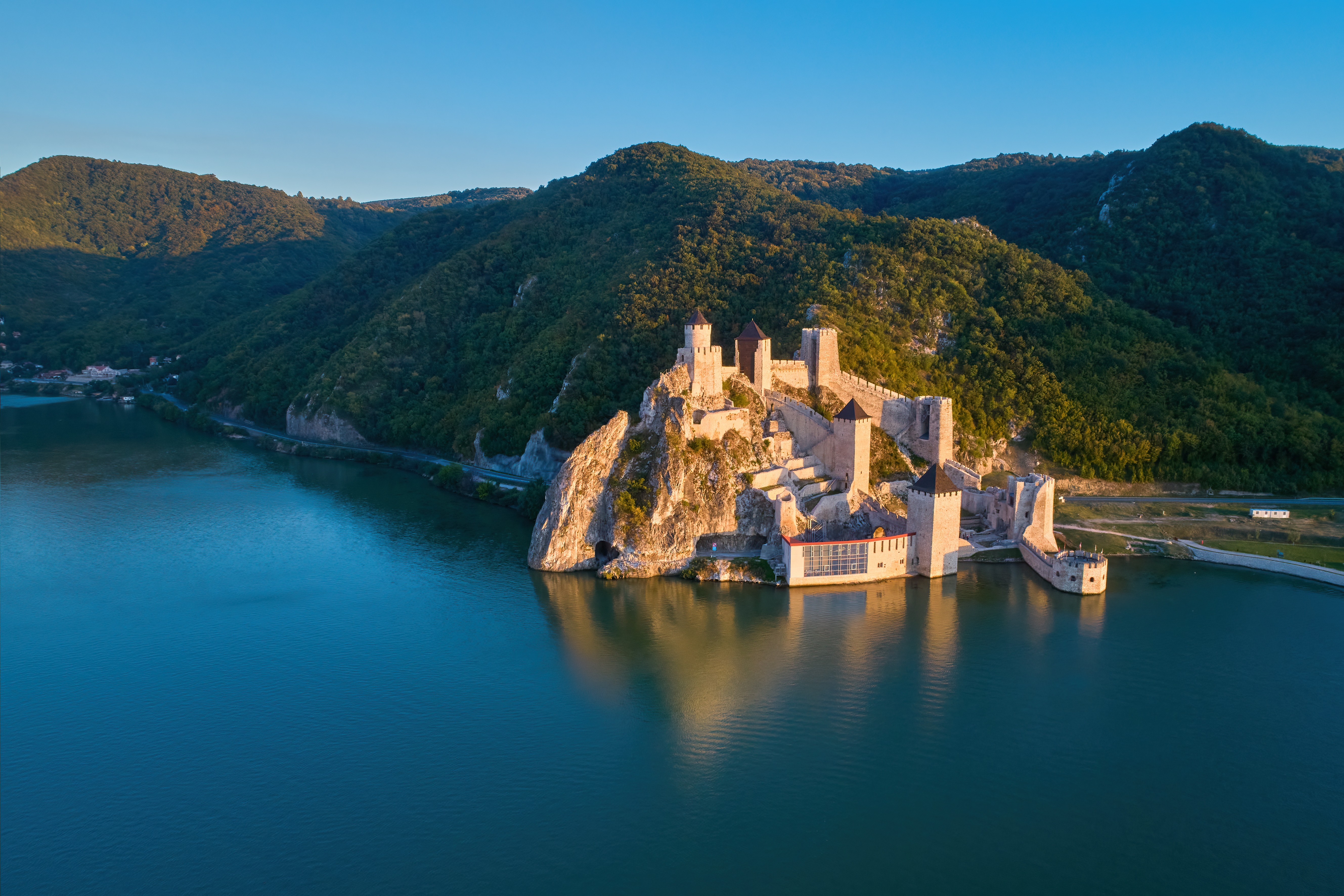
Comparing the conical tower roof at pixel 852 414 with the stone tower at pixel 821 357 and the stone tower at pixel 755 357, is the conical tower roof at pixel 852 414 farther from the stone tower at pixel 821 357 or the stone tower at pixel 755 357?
the stone tower at pixel 821 357

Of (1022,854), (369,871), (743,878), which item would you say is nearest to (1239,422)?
(1022,854)

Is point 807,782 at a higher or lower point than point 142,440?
lower

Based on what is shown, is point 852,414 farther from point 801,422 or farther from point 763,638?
point 763,638

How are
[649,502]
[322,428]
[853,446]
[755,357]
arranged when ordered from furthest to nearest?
[322,428], [755,357], [853,446], [649,502]

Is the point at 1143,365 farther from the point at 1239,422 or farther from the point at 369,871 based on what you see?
the point at 369,871

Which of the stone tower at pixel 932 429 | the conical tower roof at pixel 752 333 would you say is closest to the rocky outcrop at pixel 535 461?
the conical tower roof at pixel 752 333

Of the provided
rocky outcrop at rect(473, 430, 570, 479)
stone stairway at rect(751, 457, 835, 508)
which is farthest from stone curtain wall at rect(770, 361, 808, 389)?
rocky outcrop at rect(473, 430, 570, 479)

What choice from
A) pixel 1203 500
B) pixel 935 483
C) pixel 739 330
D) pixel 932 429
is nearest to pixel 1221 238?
pixel 1203 500
